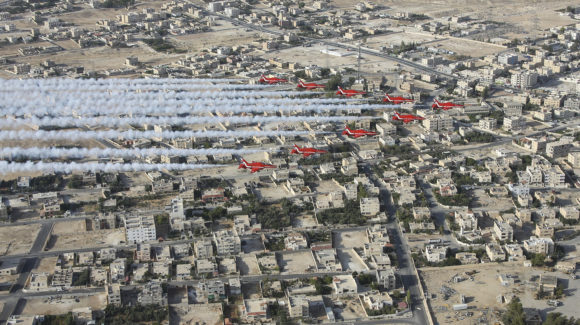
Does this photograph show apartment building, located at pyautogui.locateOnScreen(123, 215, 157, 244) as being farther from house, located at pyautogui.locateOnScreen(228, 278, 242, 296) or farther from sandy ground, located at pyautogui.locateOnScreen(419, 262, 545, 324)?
sandy ground, located at pyautogui.locateOnScreen(419, 262, 545, 324)

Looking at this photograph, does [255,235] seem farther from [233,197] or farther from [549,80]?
[549,80]

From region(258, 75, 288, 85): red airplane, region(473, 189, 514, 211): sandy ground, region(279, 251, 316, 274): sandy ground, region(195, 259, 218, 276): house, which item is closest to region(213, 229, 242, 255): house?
region(195, 259, 218, 276): house

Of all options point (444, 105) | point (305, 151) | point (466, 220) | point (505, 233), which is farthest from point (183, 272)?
point (444, 105)

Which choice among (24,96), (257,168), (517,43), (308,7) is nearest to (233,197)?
(257,168)

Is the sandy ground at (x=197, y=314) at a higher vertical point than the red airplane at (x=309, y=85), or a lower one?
lower

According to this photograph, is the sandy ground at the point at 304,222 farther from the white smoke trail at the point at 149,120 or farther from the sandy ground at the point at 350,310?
the white smoke trail at the point at 149,120

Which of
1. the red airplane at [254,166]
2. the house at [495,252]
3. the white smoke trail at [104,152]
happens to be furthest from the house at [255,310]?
the white smoke trail at [104,152]
